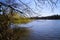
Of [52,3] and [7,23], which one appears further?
[7,23]

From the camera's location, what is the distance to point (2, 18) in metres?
3.74

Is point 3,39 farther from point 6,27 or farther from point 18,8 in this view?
point 18,8

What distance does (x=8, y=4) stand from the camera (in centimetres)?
327

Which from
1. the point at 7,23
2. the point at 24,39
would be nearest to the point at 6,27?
the point at 7,23

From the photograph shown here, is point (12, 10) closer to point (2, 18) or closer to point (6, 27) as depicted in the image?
point (2, 18)

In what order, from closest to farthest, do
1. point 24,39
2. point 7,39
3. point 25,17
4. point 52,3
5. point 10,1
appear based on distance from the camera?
point 52,3 → point 10,1 → point 25,17 → point 7,39 → point 24,39

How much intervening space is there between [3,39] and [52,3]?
2658 mm

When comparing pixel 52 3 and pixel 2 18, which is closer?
pixel 52 3

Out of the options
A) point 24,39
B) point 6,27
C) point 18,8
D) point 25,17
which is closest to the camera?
point 18,8

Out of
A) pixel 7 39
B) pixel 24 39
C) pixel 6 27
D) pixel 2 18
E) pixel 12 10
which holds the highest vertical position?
pixel 12 10

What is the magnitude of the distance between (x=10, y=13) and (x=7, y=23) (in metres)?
0.42

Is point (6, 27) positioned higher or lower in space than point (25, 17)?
lower

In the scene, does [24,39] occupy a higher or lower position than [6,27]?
lower

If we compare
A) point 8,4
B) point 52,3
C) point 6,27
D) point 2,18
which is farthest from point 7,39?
point 52,3
